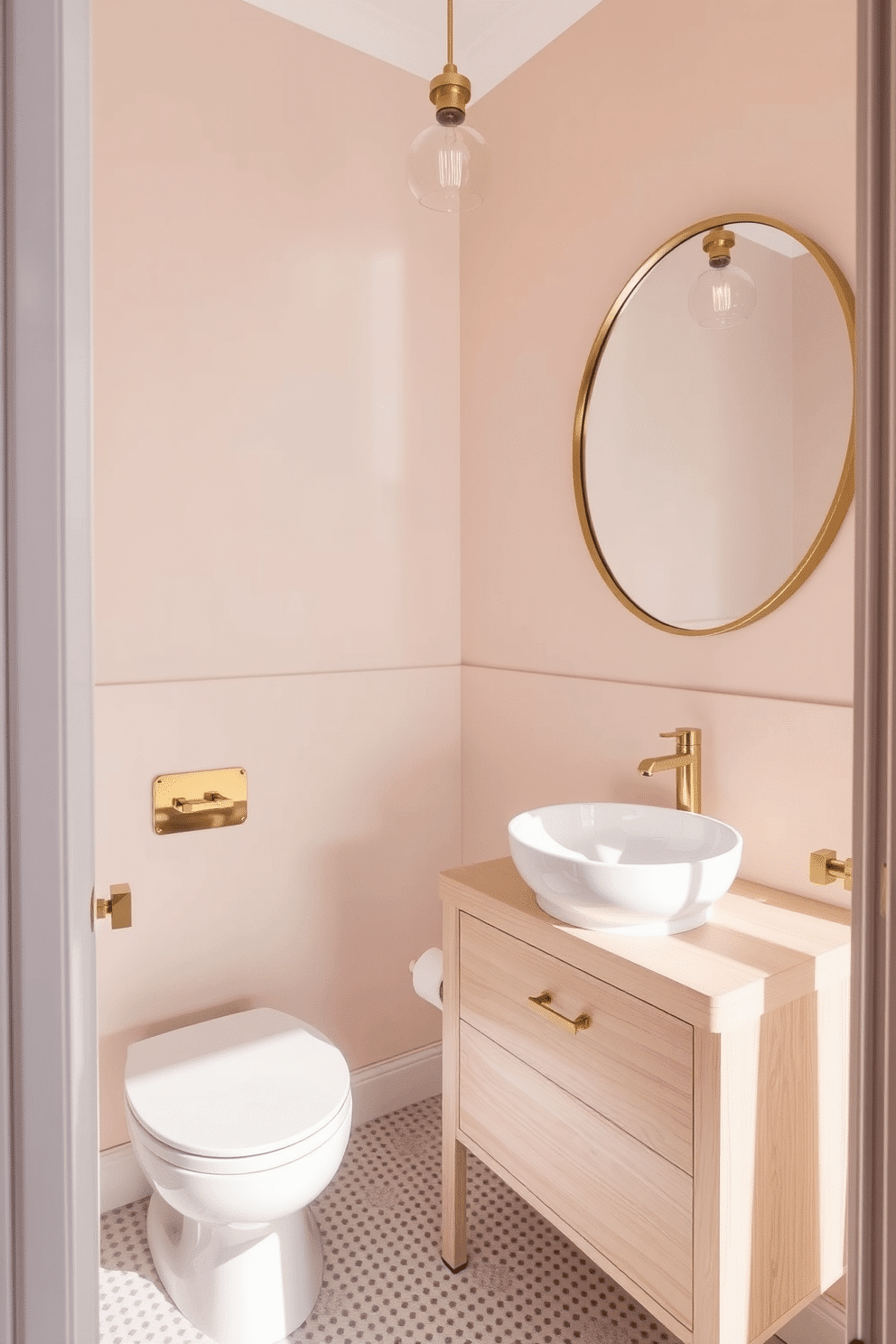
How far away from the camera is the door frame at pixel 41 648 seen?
63 centimetres

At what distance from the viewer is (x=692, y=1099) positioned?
1.16 meters

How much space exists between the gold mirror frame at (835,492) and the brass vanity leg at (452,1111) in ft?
2.44

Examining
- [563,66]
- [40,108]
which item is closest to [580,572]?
[563,66]

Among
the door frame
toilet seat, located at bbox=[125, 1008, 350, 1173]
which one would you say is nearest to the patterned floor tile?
toilet seat, located at bbox=[125, 1008, 350, 1173]

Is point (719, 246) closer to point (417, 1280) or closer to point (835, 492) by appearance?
point (835, 492)

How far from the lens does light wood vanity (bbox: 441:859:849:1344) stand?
3.77 ft

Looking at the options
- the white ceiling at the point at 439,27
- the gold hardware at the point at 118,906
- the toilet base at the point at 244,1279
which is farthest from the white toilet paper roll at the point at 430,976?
the white ceiling at the point at 439,27

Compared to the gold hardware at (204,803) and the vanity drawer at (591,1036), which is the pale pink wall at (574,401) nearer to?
the vanity drawer at (591,1036)

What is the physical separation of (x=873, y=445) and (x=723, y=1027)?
0.80 meters

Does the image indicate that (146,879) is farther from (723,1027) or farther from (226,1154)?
(723,1027)

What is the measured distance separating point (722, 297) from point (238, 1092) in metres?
1.71

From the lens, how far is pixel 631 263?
1762mm

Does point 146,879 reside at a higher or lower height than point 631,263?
lower

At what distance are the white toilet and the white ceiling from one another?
89.0 inches
